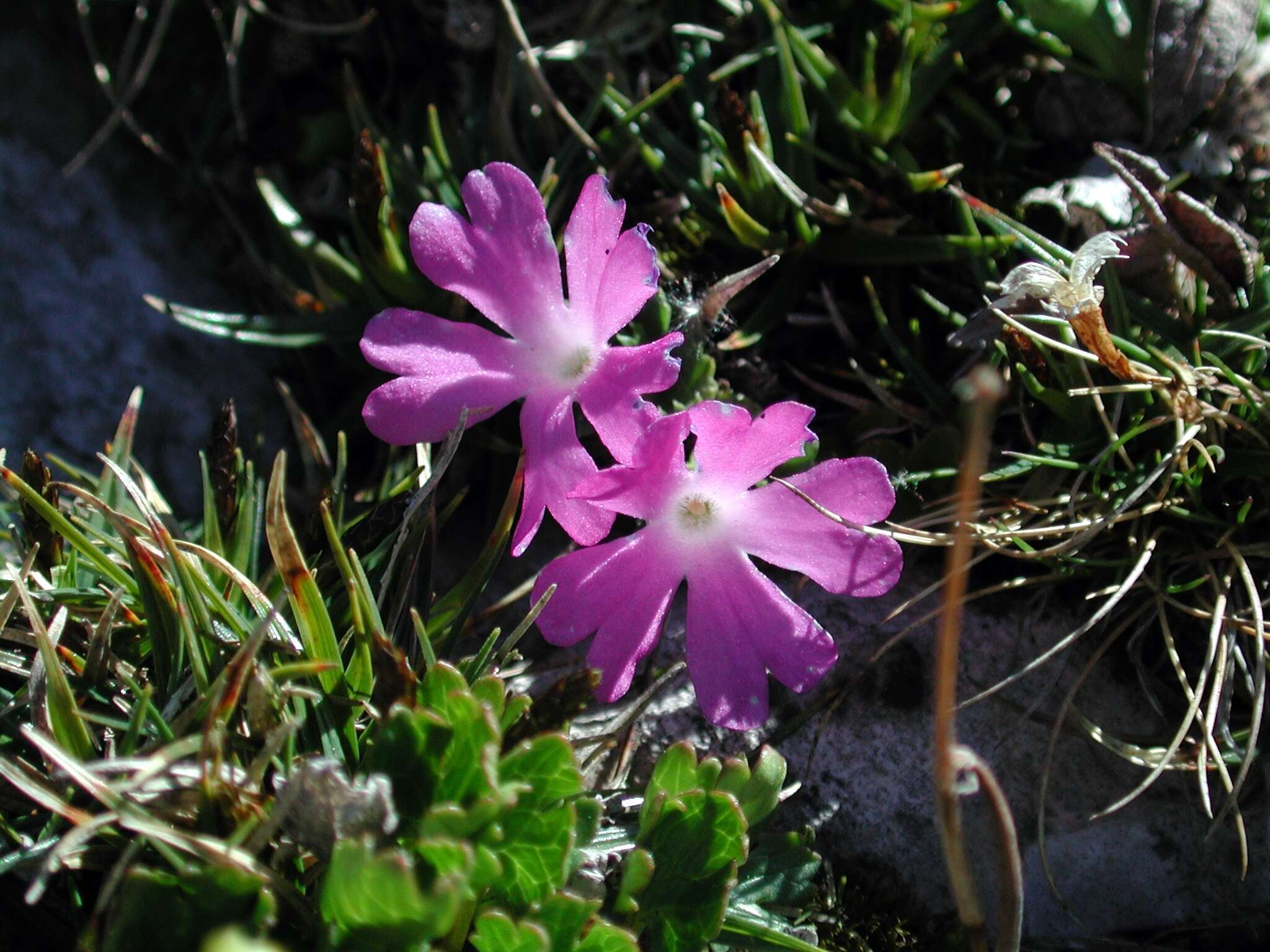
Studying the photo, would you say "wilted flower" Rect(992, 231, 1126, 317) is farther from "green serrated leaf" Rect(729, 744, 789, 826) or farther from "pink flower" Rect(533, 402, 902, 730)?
"green serrated leaf" Rect(729, 744, 789, 826)

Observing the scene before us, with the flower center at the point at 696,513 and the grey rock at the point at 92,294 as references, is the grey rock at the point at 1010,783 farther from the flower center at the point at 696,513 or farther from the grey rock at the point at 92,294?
the grey rock at the point at 92,294

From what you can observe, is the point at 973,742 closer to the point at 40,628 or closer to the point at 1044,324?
the point at 1044,324

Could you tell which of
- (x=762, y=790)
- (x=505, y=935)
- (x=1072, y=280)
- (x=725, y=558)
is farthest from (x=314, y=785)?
Result: (x=1072, y=280)

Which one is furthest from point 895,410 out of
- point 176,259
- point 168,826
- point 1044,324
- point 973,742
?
point 176,259

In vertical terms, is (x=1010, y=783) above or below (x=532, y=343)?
below

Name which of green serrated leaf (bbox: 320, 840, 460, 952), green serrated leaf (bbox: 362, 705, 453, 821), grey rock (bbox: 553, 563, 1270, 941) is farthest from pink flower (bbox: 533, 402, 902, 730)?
green serrated leaf (bbox: 320, 840, 460, 952)

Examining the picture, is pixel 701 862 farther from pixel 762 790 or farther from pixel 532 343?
pixel 532 343
